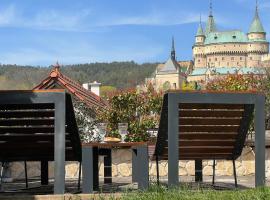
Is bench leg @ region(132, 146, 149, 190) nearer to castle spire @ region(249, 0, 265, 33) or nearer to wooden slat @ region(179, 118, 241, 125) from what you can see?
wooden slat @ region(179, 118, 241, 125)

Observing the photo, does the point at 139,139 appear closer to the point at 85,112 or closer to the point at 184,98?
the point at 85,112

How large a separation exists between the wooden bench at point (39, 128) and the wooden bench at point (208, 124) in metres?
1.10

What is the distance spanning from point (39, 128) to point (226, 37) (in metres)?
178

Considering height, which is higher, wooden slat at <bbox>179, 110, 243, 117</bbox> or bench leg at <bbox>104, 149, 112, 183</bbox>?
wooden slat at <bbox>179, 110, 243, 117</bbox>

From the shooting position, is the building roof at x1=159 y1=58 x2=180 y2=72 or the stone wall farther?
the building roof at x1=159 y1=58 x2=180 y2=72

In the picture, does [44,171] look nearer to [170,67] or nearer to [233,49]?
[170,67]

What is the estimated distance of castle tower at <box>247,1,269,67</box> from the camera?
180 metres

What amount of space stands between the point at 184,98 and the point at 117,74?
123996mm

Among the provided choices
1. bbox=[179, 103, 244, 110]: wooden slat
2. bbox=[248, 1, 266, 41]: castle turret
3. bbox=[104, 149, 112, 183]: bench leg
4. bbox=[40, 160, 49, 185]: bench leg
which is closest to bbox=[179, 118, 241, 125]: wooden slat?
bbox=[179, 103, 244, 110]: wooden slat

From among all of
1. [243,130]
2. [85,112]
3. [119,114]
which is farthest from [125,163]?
[243,130]

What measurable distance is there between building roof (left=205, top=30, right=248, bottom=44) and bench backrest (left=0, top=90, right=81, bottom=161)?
176647 millimetres

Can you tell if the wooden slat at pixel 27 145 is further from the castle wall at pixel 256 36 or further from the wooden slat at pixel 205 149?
the castle wall at pixel 256 36

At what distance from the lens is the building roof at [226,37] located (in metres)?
182

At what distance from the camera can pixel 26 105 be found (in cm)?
652
